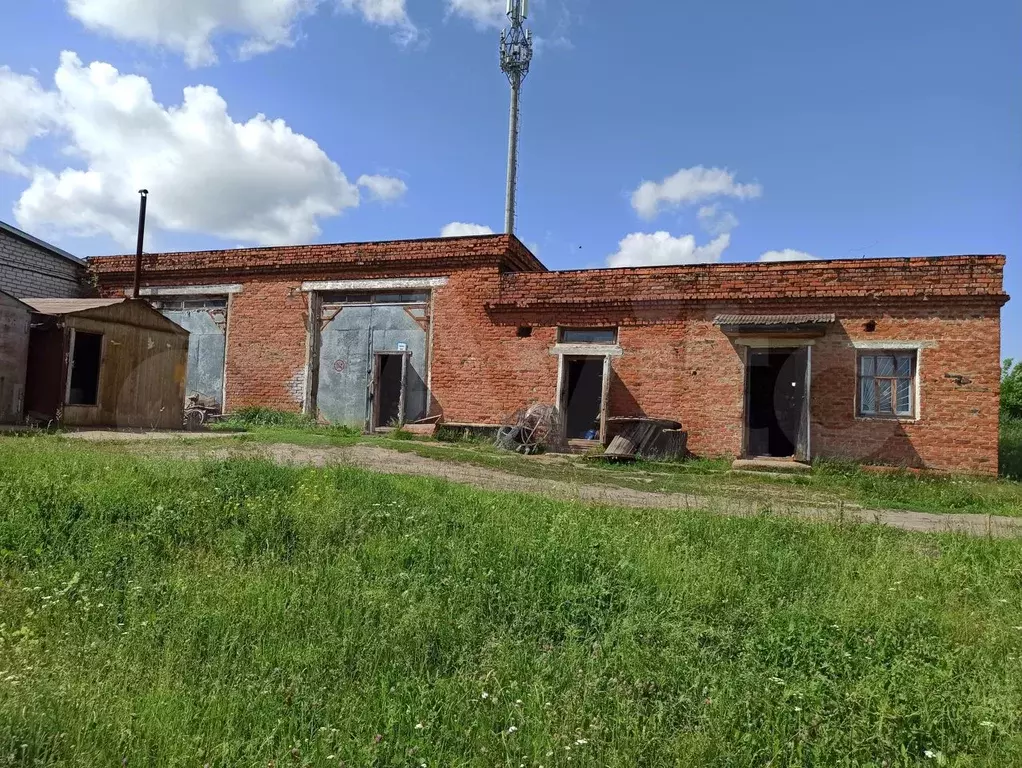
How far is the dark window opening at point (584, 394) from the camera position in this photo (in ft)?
47.3

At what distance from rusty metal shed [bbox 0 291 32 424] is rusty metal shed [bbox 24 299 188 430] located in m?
0.20

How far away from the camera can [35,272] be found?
1722cm

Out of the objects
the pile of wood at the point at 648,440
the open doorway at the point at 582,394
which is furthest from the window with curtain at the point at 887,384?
the open doorway at the point at 582,394

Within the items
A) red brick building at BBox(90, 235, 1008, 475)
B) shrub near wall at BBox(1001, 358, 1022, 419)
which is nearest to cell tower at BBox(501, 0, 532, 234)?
red brick building at BBox(90, 235, 1008, 475)

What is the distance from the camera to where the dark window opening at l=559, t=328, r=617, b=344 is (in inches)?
534

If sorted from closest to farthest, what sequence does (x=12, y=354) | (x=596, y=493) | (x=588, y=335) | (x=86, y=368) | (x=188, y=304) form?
(x=596, y=493), (x=12, y=354), (x=86, y=368), (x=588, y=335), (x=188, y=304)

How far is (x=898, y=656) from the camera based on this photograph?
329 cm

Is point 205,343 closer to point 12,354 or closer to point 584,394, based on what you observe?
point 12,354

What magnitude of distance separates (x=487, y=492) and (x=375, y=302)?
32.8 ft

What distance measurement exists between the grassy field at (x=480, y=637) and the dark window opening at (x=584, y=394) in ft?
29.7

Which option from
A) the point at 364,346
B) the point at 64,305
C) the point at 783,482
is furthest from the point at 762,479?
the point at 64,305

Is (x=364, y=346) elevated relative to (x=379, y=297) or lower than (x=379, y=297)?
lower

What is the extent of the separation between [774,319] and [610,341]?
329 cm

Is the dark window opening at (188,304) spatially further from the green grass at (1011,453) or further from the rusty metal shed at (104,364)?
the green grass at (1011,453)
